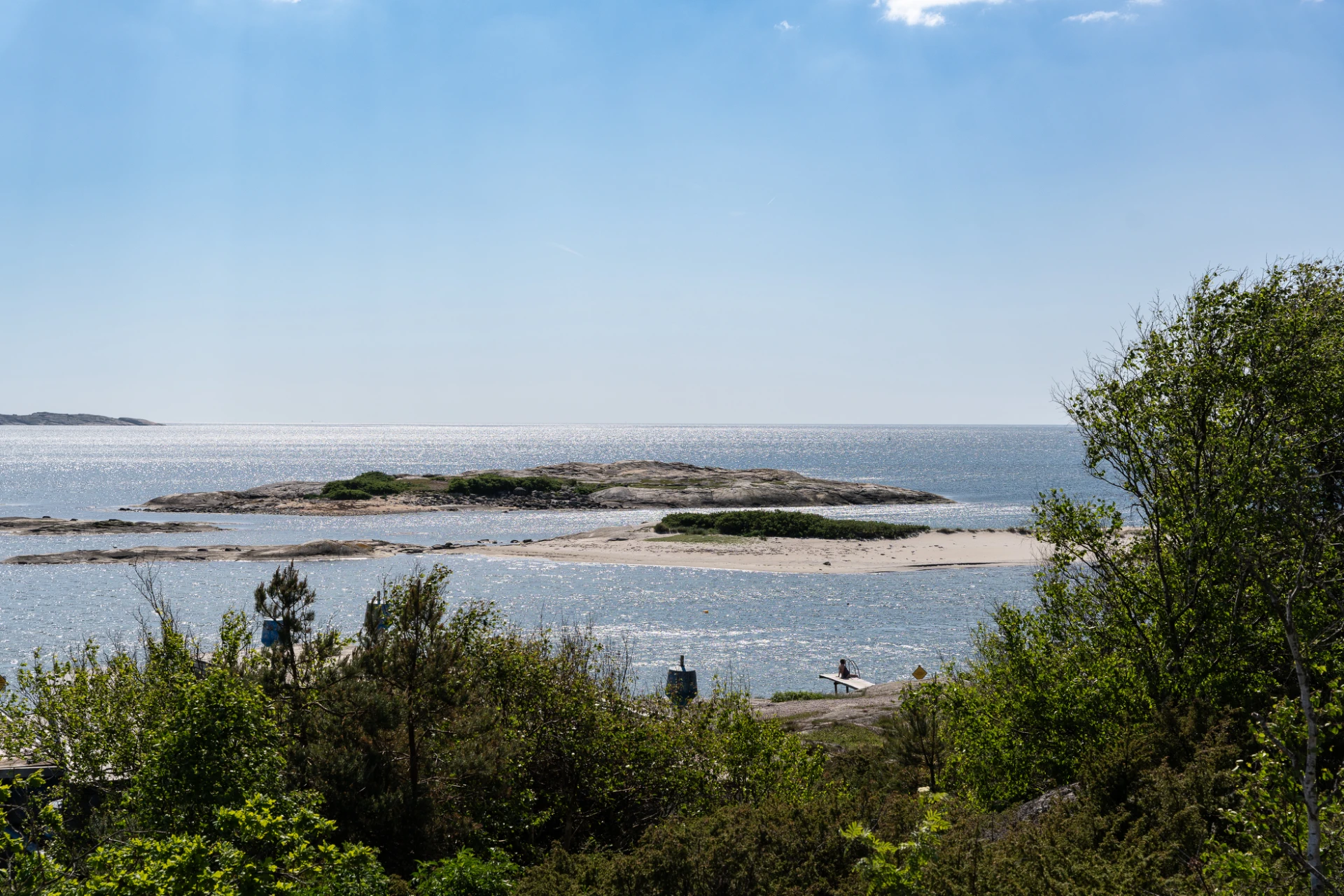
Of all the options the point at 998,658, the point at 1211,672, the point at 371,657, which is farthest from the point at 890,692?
the point at 371,657

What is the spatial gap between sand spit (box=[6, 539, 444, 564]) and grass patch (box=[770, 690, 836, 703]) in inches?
1643

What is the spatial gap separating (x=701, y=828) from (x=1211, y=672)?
729 cm

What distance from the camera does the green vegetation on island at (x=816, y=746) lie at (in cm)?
861

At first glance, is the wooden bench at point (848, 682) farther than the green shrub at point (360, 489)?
No

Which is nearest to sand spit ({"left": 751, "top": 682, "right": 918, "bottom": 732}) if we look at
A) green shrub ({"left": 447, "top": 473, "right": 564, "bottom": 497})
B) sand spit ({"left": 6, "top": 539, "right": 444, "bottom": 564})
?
sand spit ({"left": 6, "top": 539, "right": 444, "bottom": 564})

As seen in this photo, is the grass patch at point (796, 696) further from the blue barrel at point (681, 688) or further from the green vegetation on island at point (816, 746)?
the green vegetation on island at point (816, 746)

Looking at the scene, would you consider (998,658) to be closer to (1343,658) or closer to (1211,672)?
(1211,672)

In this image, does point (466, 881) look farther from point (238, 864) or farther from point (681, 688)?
point (681, 688)

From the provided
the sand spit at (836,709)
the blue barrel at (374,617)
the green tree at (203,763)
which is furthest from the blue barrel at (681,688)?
the green tree at (203,763)

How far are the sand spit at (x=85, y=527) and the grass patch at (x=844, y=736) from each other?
7384 cm

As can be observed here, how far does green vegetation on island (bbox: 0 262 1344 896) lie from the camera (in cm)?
861

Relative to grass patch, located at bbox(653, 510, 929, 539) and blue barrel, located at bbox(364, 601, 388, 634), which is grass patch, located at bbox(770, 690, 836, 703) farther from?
grass patch, located at bbox(653, 510, 929, 539)

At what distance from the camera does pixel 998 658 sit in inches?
593

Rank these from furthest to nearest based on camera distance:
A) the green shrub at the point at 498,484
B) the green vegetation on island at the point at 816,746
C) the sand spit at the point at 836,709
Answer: the green shrub at the point at 498,484 < the sand spit at the point at 836,709 < the green vegetation on island at the point at 816,746
